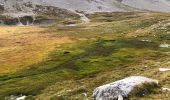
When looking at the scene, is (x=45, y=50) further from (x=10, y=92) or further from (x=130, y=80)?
(x=130, y=80)

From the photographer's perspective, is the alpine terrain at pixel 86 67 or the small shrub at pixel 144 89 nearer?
the small shrub at pixel 144 89

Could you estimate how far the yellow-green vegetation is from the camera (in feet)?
180

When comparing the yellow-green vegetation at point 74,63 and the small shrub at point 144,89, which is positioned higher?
the small shrub at point 144,89

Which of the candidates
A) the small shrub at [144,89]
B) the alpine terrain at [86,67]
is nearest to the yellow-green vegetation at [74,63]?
the alpine terrain at [86,67]

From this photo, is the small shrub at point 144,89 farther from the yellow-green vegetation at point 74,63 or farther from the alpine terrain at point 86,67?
the yellow-green vegetation at point 74,63

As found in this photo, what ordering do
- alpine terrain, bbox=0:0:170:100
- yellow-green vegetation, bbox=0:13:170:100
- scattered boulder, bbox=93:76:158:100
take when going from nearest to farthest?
scattered boulder, bbox=93:76:158:100 < alpine terrain, bbox=0:0:170:100 < yellow-green vegetation, bbox=0:13:170:100

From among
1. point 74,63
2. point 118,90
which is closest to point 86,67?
point 74,63

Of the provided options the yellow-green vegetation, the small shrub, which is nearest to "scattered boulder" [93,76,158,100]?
the small shrub

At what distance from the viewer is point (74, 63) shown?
271 ft

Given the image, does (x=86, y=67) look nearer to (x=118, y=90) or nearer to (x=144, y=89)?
(x=144, y=89)

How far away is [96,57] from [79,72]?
58.7ft

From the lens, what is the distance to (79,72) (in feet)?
234

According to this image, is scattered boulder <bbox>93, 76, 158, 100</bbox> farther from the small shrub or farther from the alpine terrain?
the small shrub

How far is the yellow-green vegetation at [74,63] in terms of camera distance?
55000mm
